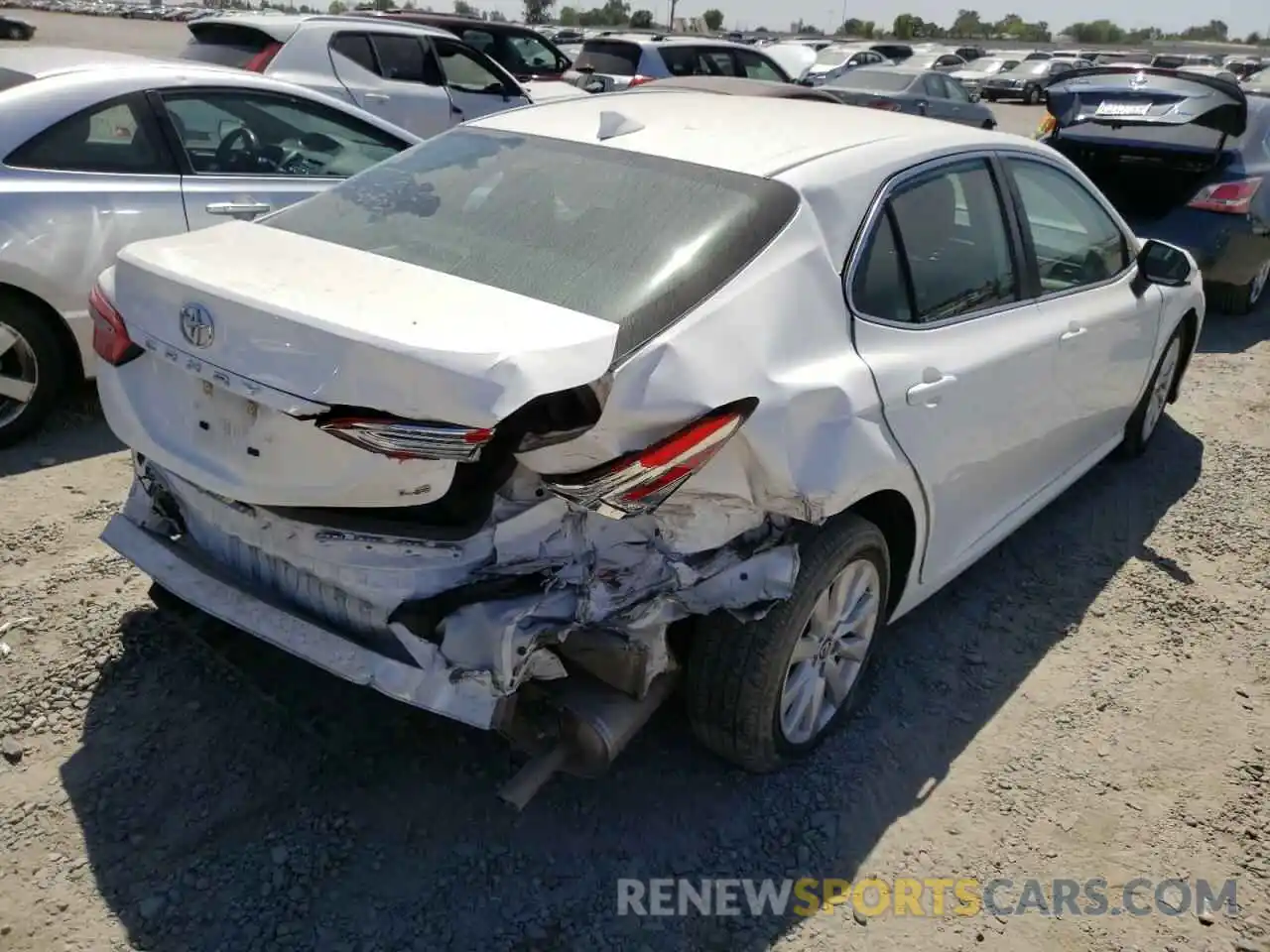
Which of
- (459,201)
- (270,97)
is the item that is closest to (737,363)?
(459,201)

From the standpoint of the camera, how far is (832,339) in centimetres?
257

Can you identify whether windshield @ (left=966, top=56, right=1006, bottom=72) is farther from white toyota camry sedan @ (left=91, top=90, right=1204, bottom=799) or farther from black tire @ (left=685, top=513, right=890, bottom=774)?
black tire @ (left=685, top=513, right=890, bottom=774)

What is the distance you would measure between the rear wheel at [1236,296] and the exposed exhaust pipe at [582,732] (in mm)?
7158

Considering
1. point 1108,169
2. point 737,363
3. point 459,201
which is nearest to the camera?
point 737,363

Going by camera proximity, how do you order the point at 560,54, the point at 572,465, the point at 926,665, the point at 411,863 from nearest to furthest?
the point at 572,465
the point at 411,863
the point at 926,665
the point at 560,54

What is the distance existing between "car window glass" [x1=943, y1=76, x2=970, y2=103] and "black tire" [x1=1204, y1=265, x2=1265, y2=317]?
11.8m

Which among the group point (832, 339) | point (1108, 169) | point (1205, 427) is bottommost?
point (1205, 427)

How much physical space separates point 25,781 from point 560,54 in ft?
38.8

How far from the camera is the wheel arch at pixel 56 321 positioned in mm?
4180

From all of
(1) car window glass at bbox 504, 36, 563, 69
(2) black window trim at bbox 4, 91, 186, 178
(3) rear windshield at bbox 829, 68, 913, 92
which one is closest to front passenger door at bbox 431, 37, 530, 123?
(1) car window glass at bbox 504, 36, 563, 69

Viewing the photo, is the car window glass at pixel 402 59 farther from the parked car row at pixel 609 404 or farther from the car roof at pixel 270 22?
the parked car row at pixel 609 404

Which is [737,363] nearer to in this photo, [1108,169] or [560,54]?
[1108,169]

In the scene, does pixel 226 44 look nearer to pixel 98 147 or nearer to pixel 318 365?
pixel 98 147

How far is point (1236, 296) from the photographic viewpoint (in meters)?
7.82
